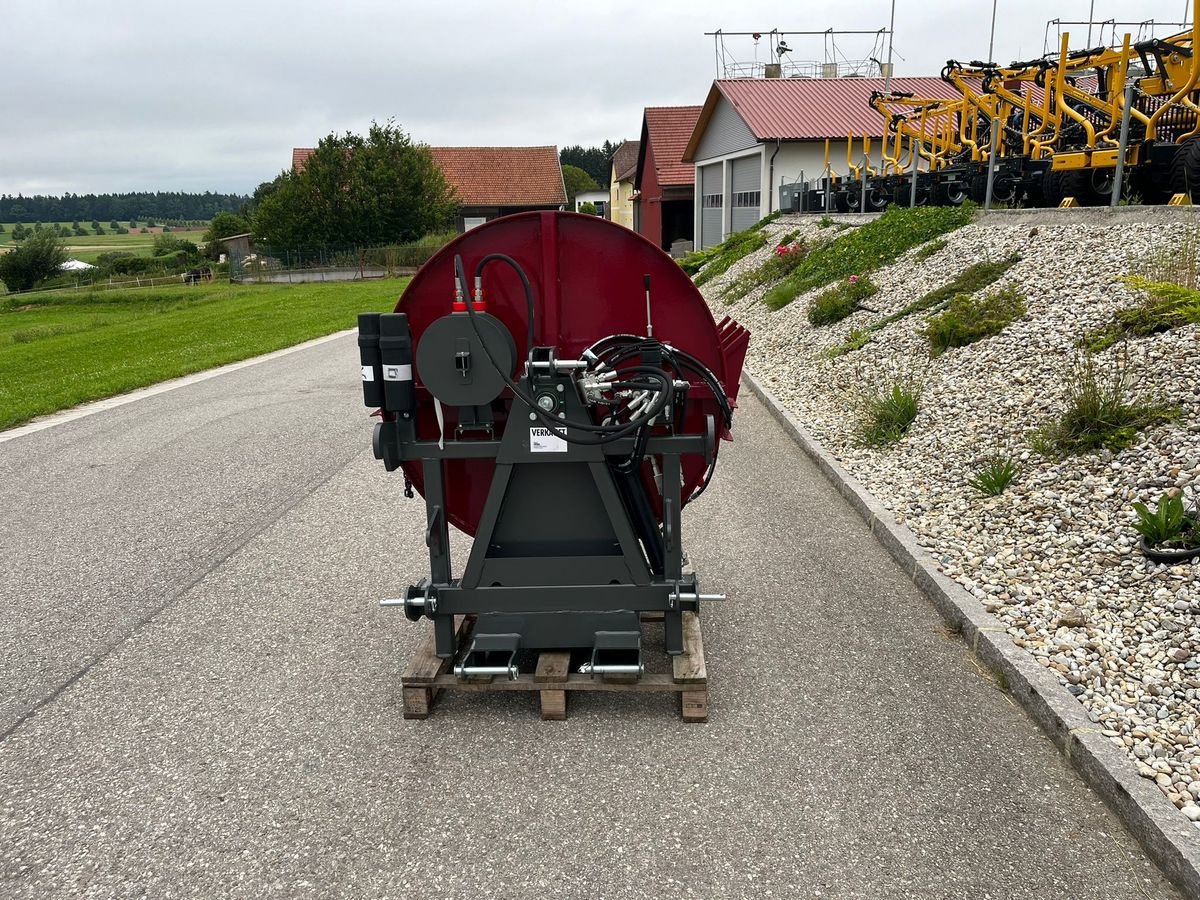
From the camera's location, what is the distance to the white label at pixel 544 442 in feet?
12.0

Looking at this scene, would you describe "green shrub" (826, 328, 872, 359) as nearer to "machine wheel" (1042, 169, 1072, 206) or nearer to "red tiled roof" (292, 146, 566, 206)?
"machine wheel" (1042, 169, 1072, 206)

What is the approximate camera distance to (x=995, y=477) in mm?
5770

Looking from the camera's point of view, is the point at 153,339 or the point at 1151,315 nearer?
the point at 1151,315

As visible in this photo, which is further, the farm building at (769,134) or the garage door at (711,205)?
the garage door at (711,205)

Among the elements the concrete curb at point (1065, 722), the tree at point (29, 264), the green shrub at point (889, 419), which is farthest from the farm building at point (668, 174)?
the tree at point (29, 264)

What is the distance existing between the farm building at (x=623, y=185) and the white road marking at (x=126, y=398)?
46286mm

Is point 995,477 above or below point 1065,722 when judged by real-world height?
above

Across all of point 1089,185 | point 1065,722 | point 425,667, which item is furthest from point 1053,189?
point 425,667

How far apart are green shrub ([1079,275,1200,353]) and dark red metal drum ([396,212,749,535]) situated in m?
4.29

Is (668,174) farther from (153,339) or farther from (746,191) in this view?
(153,339)

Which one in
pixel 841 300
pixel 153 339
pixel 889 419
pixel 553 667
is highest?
pixel 841 300

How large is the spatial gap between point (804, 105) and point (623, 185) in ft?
104

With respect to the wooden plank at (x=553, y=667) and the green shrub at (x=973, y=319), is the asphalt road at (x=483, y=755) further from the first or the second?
the green shrub at (x=973, y=319)

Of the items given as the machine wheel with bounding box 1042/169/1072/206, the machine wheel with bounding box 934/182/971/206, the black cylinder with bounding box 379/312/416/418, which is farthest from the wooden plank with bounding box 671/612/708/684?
the machine wheel with bounding box 934/182/971/206
